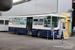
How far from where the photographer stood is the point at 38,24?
1598 cm

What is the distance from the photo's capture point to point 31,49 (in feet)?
30.1

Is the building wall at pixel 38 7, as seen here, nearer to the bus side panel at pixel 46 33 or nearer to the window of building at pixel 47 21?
the window of building at pixel 47 21

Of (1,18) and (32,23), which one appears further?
(1,18)

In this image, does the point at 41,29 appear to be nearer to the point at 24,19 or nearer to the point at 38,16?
the point at 38,16

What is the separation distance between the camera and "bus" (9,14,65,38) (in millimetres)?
14583

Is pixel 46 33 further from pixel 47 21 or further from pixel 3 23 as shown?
pixel 3 23

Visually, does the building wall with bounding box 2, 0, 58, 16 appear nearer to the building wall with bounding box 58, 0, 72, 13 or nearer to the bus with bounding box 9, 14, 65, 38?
the building wall with bounding box 58, 0, 72, 13

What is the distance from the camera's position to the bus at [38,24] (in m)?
14.6

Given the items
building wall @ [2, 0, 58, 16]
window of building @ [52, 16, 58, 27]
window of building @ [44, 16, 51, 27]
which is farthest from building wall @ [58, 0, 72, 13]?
window of building @ [44, 16, 51, 27]

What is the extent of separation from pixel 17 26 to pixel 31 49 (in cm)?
1122

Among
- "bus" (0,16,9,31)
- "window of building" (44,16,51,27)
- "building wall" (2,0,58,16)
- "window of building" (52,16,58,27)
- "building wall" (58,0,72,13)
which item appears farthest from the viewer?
"bus" (0,16,9,31)

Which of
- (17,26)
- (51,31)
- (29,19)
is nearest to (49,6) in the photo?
(29,19)

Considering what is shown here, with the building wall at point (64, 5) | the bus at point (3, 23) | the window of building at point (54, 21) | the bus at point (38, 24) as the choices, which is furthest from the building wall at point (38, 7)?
the window of building at point (54, 21)

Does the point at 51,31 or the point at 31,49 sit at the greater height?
the point at 51,31
